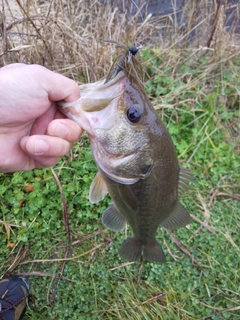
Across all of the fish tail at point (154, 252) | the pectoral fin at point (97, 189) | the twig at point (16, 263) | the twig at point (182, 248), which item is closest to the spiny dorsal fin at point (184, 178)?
the pectoral fin at point (97, 189)

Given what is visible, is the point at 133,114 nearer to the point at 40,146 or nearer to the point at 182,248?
the point at 40,146

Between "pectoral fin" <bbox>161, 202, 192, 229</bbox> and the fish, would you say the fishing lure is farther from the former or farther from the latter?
"pectoral fin" <bbox>161, 202, 192, 229</bbox>

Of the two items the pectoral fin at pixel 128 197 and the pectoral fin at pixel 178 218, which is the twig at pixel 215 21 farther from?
the pectoral fin at pixel 128 197

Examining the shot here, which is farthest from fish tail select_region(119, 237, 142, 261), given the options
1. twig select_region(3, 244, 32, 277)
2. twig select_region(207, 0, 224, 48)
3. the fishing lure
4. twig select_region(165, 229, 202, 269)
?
twig select_region(207, 0, 224, 48)

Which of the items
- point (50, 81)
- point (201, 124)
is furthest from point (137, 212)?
point (201, 124)

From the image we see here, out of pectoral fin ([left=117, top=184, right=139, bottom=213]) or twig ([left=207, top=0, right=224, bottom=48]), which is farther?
twig ([left=207, top=0, right=224, bottom=48])
